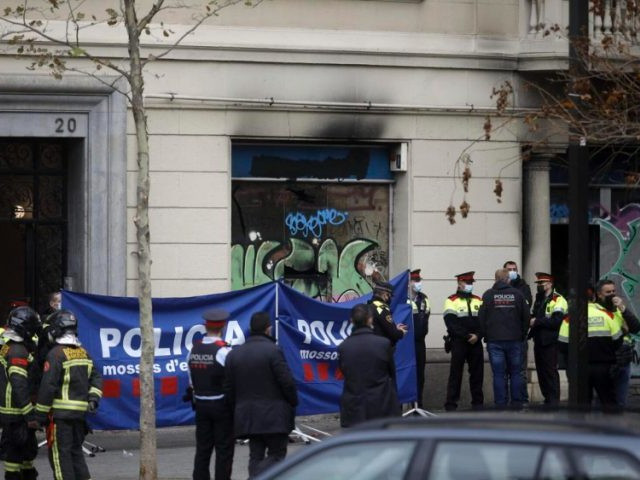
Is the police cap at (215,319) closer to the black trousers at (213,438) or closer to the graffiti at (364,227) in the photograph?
the black trousers at (213,438)

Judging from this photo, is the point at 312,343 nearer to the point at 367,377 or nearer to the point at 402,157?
the point at 367,377

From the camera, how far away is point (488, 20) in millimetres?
19891

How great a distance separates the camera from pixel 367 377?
40.9 ft

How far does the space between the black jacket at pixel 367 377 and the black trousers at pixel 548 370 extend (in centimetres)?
658

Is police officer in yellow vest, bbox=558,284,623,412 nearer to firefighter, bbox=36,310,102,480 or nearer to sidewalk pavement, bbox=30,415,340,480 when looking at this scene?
sidewalk pavement, bbox=30,415,340,480

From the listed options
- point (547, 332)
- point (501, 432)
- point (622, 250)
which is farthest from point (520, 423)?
point (622, 250)

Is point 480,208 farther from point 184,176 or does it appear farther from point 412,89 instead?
point 184,176

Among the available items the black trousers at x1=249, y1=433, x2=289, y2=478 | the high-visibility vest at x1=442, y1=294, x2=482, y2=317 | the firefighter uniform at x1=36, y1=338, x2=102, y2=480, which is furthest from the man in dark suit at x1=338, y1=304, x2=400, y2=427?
the high-visibility vest at x1=442, y1=294, x2=482, y2=317

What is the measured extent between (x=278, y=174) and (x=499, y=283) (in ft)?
11.1

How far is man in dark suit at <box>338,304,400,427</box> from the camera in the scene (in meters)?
12.5

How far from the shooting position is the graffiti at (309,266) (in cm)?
1922

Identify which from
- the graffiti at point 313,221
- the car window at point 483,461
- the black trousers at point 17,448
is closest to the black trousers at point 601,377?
the graffiti at point 313,221

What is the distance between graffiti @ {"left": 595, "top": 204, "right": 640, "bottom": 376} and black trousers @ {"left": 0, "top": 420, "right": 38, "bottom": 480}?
1096cm

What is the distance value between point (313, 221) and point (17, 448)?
7.73 m
